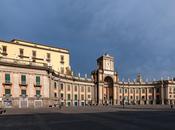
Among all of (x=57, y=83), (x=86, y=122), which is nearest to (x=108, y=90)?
(x=57, y=83)

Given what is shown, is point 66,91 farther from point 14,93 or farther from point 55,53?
point 14,93

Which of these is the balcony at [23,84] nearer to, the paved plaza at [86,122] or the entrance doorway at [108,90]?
the paved plaza at [86,122]

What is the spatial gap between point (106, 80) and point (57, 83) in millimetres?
42779

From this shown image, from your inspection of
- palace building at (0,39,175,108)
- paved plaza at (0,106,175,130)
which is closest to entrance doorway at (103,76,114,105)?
palace building at (0,39,175,108)

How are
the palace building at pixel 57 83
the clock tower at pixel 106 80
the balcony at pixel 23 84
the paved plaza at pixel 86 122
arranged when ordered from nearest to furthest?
the paved plaza at pixel 86 122, the palace building at pixel 57 83, the balcony at pixel 23 84, the clock tower at pixel 106 80

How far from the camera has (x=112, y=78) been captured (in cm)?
12469

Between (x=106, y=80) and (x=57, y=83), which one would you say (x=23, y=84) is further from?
(x=106, y=80)

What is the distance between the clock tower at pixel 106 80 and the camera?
389 ft

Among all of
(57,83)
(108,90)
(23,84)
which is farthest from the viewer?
(108,90)

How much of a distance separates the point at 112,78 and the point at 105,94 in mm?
7722

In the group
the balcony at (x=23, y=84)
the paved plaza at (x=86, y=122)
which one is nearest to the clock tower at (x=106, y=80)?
the balcony at (x=23, y=84)

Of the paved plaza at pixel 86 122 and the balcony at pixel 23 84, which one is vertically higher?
the balcony at pixel 23 84

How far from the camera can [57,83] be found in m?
87.2

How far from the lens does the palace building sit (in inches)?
2515
